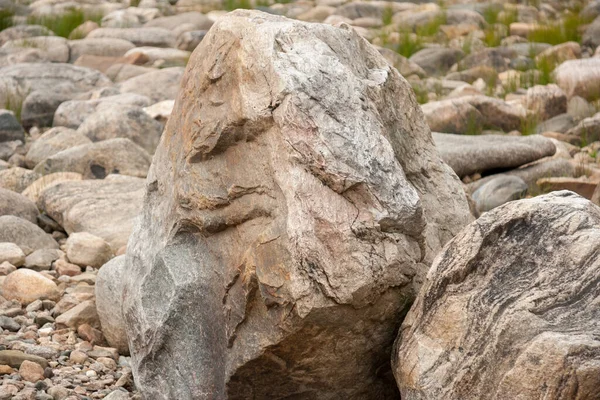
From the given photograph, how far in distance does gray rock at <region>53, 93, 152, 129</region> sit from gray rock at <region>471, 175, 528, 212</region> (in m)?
3.30

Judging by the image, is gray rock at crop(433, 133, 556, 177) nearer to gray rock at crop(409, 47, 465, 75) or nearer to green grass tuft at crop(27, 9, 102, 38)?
gray rock at crop(409, 47, 465, 75)

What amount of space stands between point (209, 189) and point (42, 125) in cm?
561

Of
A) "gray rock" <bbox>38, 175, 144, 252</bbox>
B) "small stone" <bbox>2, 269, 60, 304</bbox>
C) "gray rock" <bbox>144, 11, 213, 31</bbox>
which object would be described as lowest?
"gray rock" <bbox>144, 11, 213, 31</bbox>

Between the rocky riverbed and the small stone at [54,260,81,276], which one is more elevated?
the rocky riverbed

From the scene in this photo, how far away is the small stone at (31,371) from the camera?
3596mm

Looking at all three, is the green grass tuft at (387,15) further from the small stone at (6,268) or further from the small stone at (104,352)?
the small stone at (104,352)

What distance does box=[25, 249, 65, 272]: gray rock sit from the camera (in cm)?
491

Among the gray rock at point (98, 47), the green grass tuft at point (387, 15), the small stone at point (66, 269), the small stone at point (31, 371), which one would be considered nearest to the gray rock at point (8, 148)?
the small stone at point (66, 269)

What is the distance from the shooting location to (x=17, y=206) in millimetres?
5715

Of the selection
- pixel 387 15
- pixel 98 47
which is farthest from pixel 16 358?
pixel 387 15

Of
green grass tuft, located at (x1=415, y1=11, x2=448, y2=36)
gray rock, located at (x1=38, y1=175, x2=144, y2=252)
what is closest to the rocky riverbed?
gray rock, located at (x1=38, y1=175, x2=144, y2=252)

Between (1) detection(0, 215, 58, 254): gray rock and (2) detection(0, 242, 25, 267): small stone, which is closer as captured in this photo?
(2) detection(0, 242, 25, 267): small stone

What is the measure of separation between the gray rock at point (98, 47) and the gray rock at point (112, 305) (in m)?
7.44

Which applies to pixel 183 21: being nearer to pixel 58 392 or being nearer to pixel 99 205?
pixel 99 205
